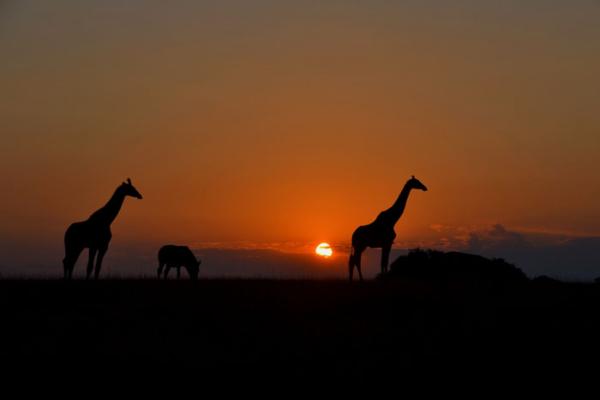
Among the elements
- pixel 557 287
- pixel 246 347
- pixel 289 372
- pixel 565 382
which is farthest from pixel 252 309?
pixel 557 287

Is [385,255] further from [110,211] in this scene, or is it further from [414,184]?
[110,211]

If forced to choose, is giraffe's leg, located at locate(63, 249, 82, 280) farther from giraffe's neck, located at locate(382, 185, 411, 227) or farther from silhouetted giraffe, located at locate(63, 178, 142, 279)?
giraffe's neck, located at locate(382, 185, 411, 227)

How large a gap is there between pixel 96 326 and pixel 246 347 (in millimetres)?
3978

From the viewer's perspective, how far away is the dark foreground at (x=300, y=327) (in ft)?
52.7

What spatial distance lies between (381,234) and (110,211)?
8.87 meters

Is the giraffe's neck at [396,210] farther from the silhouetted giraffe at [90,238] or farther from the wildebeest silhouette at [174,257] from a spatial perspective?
the wildebeest silhouette at [174,257]

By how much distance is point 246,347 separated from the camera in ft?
56.4

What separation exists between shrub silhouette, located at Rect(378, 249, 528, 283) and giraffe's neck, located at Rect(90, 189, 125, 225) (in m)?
10.5

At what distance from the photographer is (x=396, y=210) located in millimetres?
31344

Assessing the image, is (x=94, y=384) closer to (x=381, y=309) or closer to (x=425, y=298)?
(x=381, y=309)

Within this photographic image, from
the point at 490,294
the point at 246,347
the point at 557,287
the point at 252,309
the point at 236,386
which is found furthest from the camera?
the point at 557,287

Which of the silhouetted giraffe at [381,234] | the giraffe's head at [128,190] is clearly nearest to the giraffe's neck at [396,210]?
the silhouetted giraffe at [381,234]

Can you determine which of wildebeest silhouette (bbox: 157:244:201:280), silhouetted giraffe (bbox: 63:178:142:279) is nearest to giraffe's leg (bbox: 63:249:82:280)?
silhouetted giraffe (bbox: 63:178:142:279)

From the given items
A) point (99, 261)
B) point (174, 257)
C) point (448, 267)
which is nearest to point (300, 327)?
point (99, 261)
